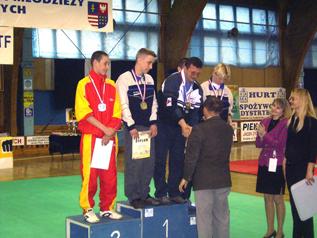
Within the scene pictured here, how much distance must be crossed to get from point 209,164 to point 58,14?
558 cm

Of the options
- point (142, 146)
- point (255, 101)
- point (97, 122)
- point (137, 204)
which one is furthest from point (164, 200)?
point (255, 101)

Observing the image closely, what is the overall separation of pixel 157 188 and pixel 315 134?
1650 millimetres

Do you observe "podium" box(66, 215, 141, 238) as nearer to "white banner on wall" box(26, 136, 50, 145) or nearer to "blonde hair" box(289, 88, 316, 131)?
"blonde hair" box(289, 88, 316, 131)

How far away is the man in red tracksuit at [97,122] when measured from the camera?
4.77 meters

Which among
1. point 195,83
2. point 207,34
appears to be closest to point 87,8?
Answer: point 195,83

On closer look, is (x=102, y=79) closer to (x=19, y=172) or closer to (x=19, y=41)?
A: (x=19, y=172)

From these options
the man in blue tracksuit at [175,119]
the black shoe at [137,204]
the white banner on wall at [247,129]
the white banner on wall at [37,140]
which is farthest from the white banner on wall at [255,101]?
the black shoe at [137,204]

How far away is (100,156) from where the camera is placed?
475cm

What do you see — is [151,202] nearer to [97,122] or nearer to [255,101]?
[97,122]

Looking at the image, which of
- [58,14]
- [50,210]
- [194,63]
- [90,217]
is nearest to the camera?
[90,217]

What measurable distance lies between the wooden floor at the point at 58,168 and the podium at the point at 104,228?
426 cm

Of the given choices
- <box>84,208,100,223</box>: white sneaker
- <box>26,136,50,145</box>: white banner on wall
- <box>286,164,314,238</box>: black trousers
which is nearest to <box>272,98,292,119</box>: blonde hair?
<box>286,164,314,238</box>: black trousers

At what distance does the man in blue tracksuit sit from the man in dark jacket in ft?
2.00

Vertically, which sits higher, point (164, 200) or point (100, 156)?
point (100, 156)
